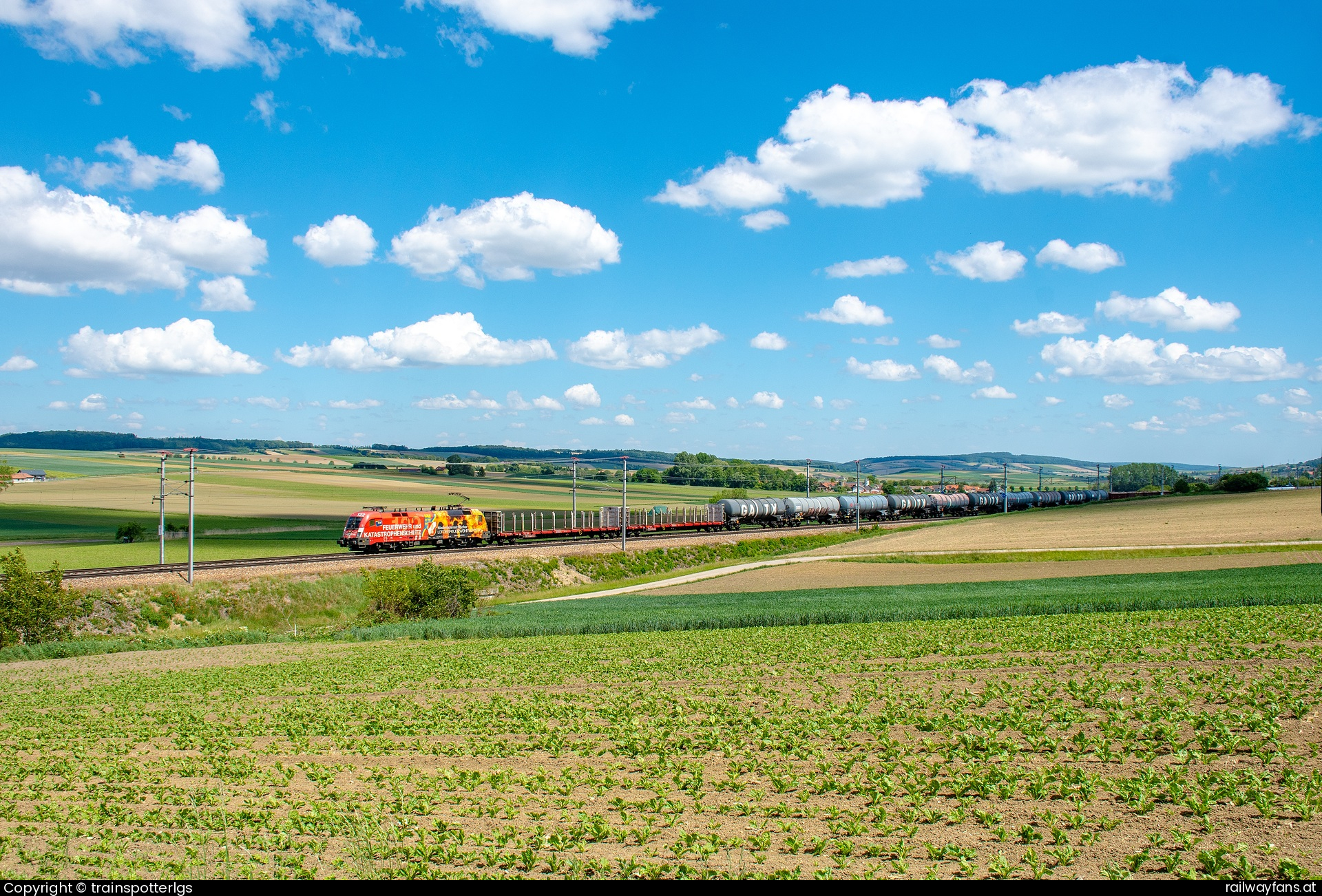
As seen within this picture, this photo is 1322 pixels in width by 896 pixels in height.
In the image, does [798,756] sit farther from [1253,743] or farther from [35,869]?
[35,869]

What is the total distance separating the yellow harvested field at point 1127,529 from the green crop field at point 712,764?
4501 cm

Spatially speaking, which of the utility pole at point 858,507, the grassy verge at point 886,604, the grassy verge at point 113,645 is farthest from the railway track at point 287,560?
the utility pole at point 858,507

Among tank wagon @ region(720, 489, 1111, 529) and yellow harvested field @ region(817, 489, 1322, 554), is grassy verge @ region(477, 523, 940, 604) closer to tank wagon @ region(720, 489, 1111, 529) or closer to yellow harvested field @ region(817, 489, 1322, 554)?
yellow harvested field @ region(817, 489, 1322, 554)

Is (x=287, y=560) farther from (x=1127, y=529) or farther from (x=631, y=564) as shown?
(x=1127, y=529)

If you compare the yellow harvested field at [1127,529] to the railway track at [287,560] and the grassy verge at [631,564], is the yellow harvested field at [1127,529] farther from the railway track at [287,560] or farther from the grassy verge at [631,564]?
the railway track at [287,560]

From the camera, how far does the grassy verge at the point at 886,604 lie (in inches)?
1361

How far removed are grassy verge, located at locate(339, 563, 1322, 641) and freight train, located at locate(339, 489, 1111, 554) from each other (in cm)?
2062

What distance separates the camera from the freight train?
65000 millimetres

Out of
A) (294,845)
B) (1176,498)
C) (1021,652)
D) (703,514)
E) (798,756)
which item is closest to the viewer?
(294,845)

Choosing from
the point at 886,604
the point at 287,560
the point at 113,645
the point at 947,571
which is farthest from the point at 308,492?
the point at 886,604

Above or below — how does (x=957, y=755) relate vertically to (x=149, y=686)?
above

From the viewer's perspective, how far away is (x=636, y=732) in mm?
16484

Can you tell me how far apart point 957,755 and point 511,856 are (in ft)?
24.6
